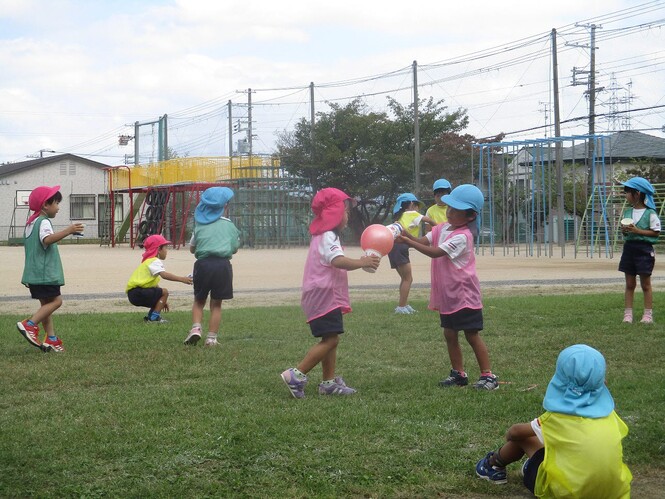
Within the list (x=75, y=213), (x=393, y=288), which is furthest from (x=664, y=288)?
(x=75, y=213)

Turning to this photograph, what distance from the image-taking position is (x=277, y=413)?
6035 millimetres

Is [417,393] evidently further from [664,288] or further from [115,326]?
[664,288]

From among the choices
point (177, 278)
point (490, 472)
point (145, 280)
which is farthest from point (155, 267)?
point (490, 472)

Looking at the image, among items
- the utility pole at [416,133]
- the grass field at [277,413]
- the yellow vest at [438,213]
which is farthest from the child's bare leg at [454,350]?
the utility pole at [416,133]

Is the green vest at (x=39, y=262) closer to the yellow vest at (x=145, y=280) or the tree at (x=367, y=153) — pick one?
the yellow vest at (x=145, y=280)

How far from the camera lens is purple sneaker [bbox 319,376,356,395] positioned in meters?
6.78

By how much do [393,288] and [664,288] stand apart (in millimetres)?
4730

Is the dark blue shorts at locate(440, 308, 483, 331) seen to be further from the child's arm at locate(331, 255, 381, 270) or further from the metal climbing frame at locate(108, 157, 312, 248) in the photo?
the metal climbing frame at locate(108, 157, 312, 248)

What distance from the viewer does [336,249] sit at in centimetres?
669

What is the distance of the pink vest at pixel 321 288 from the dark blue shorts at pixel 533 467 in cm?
251

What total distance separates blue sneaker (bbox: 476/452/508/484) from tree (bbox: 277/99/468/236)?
44348 mm

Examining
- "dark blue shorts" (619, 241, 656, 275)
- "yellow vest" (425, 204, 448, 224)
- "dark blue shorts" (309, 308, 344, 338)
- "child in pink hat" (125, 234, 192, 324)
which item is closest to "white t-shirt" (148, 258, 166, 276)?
"child in pink hat" (125, 234, 192, 324)

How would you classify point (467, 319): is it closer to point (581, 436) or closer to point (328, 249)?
point (328, 249)

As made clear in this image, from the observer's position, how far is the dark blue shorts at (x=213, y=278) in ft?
30.5
